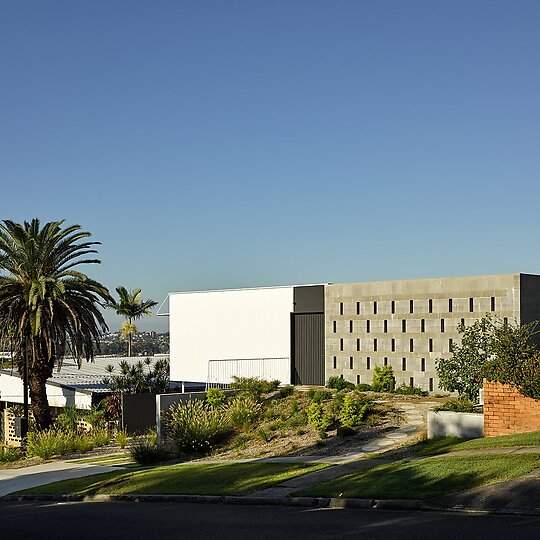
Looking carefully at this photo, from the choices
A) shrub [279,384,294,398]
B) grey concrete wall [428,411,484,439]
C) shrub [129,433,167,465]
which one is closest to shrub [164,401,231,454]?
shrub [129,433,167,465]

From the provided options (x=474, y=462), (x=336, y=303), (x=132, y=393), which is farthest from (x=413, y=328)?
(x=474, y=462)

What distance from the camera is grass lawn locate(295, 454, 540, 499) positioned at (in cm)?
1605

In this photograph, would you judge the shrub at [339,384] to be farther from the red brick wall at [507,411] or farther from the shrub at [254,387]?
the red brick wall at [507,411]

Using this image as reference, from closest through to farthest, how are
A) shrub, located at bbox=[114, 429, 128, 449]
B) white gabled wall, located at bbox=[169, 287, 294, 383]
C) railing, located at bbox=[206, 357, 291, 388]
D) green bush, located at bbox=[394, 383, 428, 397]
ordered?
shrub, located at bbox=[114, 429, 128, 449]
green bush, located at bbox=[394, 383, 428, 397]
railing, located at bbox=[206, 357, 291, 388]
white gabled wall, located at bbox=[169, 287, 294, 383]

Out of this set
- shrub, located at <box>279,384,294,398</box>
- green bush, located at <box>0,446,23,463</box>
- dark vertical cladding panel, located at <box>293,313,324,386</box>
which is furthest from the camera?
dark vertical cladding panel, located at <box>293,313,324,386</box>

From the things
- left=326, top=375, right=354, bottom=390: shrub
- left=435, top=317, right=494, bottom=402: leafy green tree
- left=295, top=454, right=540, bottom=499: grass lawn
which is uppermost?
left=435, top=317, right=494, bottom=402: leafy green tree

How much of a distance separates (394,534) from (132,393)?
28822 mm

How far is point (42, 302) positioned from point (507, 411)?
20995 millimetres

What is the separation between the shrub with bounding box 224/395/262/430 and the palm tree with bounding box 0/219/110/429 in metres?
8.82

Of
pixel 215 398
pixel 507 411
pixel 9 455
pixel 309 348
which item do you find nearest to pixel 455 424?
pixel 507 411

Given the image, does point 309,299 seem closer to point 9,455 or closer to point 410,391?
point 410,391

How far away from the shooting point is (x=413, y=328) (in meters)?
38.9

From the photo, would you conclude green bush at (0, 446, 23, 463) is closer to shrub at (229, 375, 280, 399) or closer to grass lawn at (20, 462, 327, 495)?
shrub at (229, 375, 280, 399)

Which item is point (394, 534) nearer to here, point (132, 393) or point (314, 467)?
point (314, 467)
